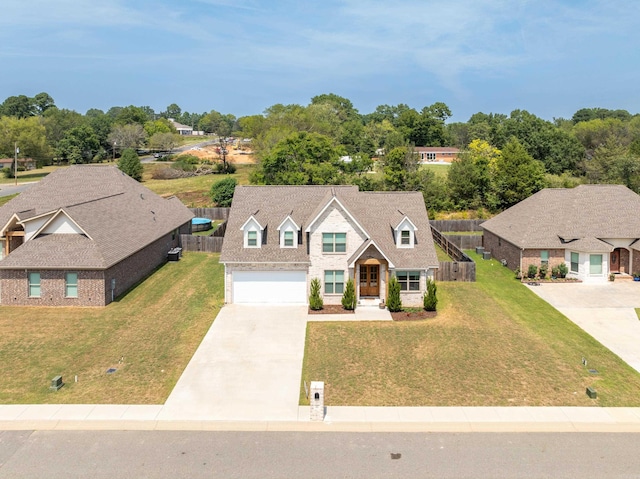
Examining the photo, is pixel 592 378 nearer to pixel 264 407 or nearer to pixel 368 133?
pixel 264 407

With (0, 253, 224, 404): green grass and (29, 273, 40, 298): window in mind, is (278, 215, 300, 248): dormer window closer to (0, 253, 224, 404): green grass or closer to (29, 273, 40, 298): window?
(0, 253, 224, 404): green grass

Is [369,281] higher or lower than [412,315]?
higher

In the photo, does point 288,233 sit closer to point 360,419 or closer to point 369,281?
point 369,281

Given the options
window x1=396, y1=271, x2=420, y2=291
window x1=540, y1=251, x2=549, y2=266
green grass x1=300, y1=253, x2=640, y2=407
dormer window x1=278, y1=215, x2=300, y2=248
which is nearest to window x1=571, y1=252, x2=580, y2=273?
window x1=540, y1=251, x2=549, y2=266

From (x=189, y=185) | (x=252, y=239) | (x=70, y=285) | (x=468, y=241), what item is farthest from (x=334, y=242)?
(x=189, y=185)
